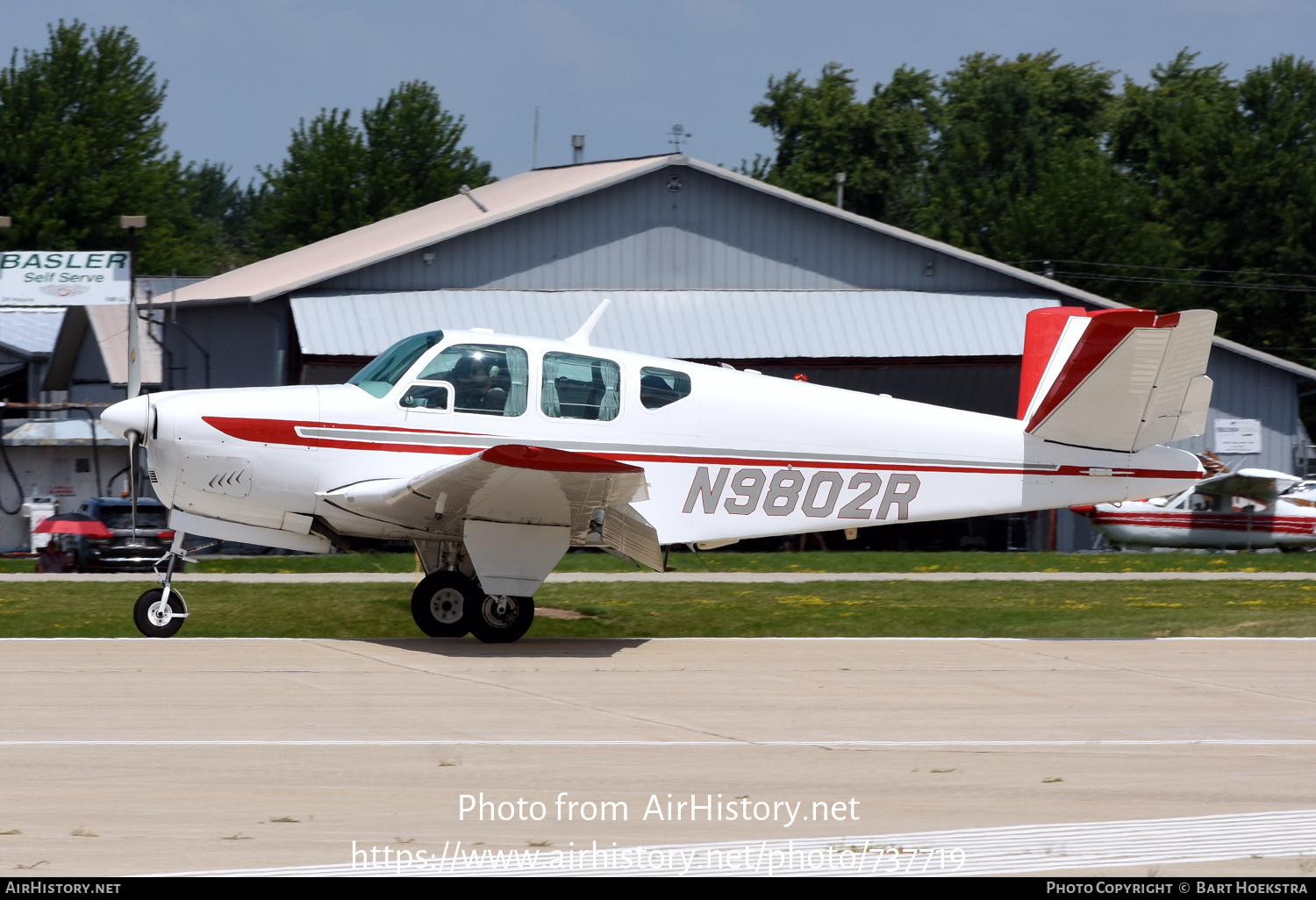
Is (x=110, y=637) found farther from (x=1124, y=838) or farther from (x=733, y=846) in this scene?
(x=1124, y=838)

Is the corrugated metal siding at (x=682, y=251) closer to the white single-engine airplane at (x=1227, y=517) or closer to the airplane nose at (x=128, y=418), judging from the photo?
the white single-engine airplane at (x=1227, y=517)

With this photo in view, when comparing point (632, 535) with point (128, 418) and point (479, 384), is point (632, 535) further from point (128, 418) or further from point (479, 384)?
point (128, 418)

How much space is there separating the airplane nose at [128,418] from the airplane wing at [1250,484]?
18764 millimetres

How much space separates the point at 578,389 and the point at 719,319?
1403 centimetres

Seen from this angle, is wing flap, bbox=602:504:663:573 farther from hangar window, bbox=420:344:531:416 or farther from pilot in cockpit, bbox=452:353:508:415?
pilot in cockpit, bbox=452:353:508:415

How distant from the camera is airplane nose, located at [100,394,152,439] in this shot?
34.8ft

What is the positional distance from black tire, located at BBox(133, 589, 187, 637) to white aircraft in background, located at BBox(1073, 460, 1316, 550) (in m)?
17.9

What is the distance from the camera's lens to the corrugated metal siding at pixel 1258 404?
2644 cm

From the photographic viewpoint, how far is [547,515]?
10531mm

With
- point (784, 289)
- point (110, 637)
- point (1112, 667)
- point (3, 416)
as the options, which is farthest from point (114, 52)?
point (1112, 667)

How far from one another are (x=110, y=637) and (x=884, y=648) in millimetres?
6351

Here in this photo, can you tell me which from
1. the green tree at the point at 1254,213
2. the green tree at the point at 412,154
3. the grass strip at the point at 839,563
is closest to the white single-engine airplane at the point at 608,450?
the grass strip at the point at 839,563

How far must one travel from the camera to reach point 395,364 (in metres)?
11.1

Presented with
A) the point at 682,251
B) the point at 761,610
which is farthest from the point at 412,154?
the point at 761,610
